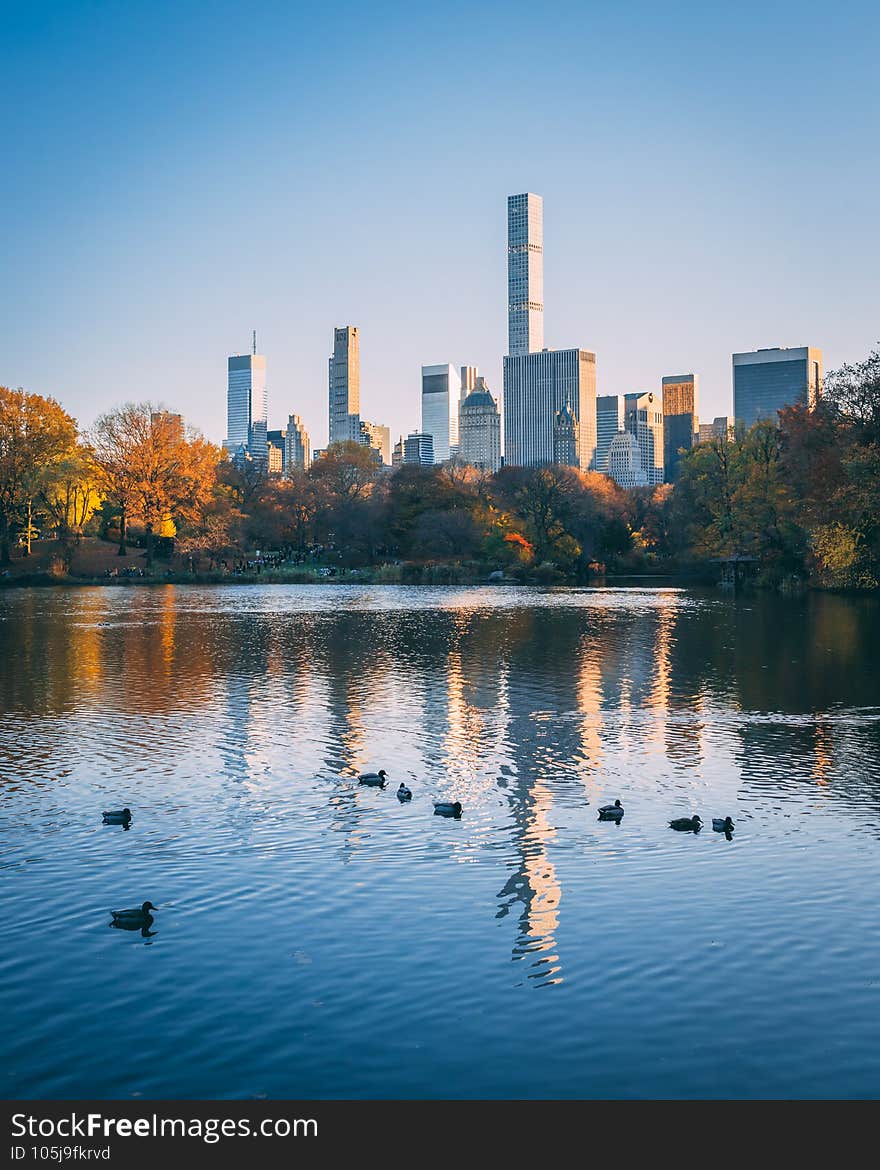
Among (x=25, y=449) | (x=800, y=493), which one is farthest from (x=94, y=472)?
(x=800, y=493)

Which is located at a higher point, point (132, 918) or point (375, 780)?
point (375, 780)

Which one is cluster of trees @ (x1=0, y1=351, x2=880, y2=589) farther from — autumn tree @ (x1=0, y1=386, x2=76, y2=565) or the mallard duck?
the mallard duck

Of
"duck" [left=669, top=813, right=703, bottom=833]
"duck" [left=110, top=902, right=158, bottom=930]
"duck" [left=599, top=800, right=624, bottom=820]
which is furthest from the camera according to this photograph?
"duck" [left=599, top=800, right=624, bottom=820]

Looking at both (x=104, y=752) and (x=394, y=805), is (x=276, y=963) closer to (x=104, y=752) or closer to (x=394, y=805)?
(x=394, y=805)

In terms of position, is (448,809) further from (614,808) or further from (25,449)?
(25,449)

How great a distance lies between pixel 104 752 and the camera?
23422 millimetres

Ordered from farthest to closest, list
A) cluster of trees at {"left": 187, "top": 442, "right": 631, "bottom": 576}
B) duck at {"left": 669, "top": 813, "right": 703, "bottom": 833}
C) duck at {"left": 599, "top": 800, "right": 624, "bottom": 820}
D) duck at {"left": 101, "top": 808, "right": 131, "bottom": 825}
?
cluster of trees at {"left": 187, "top": 442, "right": 631, "bottom": 576} < duck at {"left": 599, "top": 800, "right": 624, "bottom": 820} < duck at {"left": 101, "top": 808, "right": 131, "bottom": 825} < duck at {"left": 669, "top": 813, "right": 703, "bottom": 833}

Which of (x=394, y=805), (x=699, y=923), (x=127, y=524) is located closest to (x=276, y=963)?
(x=699, y=923)

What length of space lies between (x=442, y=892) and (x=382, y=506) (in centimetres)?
11433

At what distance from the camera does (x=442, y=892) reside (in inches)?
561

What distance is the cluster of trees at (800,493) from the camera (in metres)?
64.0

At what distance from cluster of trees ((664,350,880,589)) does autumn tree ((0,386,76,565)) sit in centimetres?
5990

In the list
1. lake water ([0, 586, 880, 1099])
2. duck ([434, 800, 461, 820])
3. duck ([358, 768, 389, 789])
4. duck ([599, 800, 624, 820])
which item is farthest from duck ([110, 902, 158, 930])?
duck ([599, 800, 624, 820])

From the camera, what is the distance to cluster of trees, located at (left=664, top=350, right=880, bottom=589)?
6400 cm
